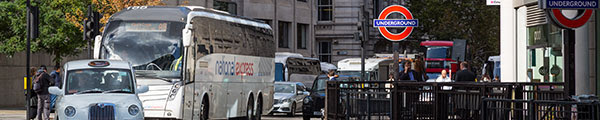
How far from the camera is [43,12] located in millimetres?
33969

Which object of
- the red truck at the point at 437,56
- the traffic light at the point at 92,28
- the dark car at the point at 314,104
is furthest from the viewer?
Answer: the red truck at the point at 437,56

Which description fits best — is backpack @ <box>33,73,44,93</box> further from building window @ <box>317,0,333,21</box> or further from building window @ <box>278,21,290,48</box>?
building window @ <box>317,0,333,21</box>

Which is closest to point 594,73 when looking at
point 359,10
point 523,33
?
point 523,33

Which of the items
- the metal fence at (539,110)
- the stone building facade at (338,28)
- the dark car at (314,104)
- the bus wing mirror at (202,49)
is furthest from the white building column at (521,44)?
the stone building facade at (338,28)

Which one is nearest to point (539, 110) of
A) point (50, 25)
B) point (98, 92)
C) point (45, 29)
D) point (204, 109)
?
point (98, 92)

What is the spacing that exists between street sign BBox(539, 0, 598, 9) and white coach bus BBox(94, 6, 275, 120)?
39.7 feet

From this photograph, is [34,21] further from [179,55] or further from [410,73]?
[410,73]

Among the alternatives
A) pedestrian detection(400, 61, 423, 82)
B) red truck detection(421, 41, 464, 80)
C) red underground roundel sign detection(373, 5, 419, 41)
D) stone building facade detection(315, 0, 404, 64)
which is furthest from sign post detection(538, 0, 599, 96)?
stone building facade detection(315, 0, 404, 64)

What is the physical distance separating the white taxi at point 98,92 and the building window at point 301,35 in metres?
41.6

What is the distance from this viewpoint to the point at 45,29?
33.2 meters

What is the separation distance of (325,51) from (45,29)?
4378 centimetres

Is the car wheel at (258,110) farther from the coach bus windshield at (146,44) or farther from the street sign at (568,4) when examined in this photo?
the street sign at (568,4)

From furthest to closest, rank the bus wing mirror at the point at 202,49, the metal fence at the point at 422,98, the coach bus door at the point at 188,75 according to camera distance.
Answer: the bus wing mirror at the point at 202,49
the coach bus door at the point at 188,75
the metal fence at the point at 422,98

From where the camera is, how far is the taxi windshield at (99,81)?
18156mm
